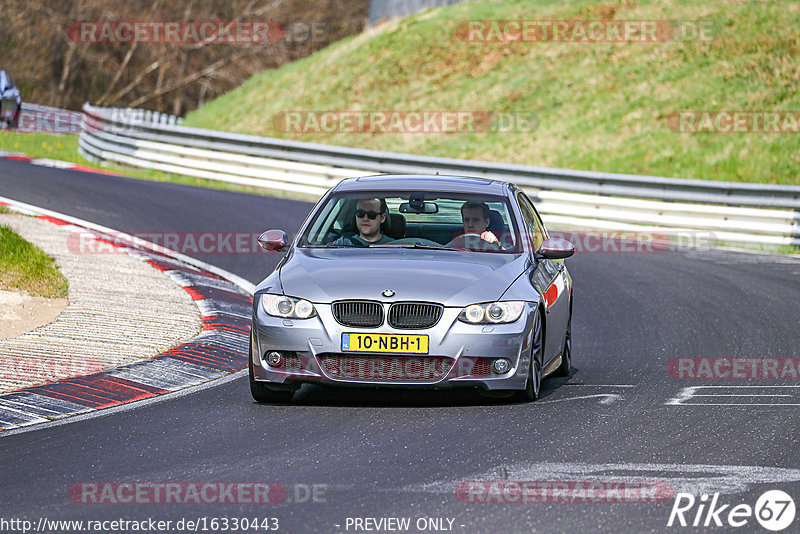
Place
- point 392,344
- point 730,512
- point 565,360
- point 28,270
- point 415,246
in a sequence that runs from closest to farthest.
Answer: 1. point 730,512
2. point 392,344
3. point 415,246
4. point 565,360
5. point 28,270

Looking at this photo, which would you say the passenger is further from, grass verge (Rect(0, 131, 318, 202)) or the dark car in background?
the dark car in background

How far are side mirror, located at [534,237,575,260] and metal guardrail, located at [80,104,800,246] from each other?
39.1ft

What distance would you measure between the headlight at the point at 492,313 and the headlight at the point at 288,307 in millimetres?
954

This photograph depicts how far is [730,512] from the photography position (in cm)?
586

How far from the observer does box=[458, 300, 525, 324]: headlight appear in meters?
8.34

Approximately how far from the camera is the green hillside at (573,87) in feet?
98.6

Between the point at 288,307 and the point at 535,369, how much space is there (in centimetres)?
169

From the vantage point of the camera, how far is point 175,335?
11.0 m

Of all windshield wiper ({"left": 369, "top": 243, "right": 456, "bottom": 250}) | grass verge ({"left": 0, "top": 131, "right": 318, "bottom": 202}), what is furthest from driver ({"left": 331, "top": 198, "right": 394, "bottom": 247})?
grass verge ({"left": 0, "top": 131, "right": 318, "bottom": 202})

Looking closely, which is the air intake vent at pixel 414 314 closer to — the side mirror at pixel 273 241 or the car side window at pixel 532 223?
the side mirror at pixel 273 241

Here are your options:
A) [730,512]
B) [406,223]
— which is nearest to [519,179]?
[406,223]

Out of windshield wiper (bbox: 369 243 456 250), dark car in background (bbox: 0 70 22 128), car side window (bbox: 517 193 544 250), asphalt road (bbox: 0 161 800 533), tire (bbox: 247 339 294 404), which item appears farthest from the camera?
dark car in background (bbox: 0 70 22 128)

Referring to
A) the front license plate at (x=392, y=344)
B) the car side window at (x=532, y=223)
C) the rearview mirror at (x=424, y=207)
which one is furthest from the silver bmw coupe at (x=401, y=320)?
the car side window at (x=532, y=223)

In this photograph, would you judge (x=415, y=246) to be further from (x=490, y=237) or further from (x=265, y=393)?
(x=265, y=393)
